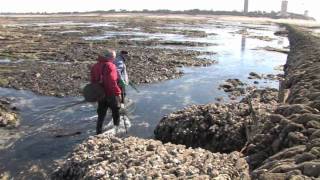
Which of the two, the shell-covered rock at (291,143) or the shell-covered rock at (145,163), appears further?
the shell-covered rock at (145,163)

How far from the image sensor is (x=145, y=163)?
354 inches

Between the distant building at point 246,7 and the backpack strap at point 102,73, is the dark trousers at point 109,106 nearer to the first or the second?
the backpack strap at point 102,73

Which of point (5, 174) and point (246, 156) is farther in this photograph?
point (5, 174)

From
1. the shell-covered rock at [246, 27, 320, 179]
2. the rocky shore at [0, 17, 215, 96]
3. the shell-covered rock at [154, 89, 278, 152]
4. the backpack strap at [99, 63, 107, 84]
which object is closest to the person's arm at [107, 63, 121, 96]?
the backpack strap at [99, 63, 107, 84]

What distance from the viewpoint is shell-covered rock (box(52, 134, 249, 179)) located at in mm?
8555

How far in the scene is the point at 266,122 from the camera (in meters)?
12.4

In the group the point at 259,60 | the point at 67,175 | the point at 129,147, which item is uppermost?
the point at 129,147

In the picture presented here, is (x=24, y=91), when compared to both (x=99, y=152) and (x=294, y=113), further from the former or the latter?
(x=294, y=113)

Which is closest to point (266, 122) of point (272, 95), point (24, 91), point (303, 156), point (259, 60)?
point (303, 156)

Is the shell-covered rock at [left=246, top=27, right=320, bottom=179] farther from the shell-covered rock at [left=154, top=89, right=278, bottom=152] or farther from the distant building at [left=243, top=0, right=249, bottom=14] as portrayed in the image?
the distant building at [left=243, top=0, right=249, bottom=14]

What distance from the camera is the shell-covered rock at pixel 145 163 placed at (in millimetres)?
8555

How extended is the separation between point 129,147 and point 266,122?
4.16 meters

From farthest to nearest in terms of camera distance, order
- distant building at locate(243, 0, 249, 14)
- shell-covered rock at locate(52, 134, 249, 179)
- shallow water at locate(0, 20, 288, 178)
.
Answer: distant building at locate(243, 0, 249, 14) → shallow water at locate(0, 20, 288, 178) → shell-covered rock at locate(52, 134, 249, 179)

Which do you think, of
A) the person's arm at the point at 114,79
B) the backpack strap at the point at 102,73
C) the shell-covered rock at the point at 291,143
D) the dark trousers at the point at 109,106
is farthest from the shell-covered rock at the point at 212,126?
the backpack strap at the point at 102,73
